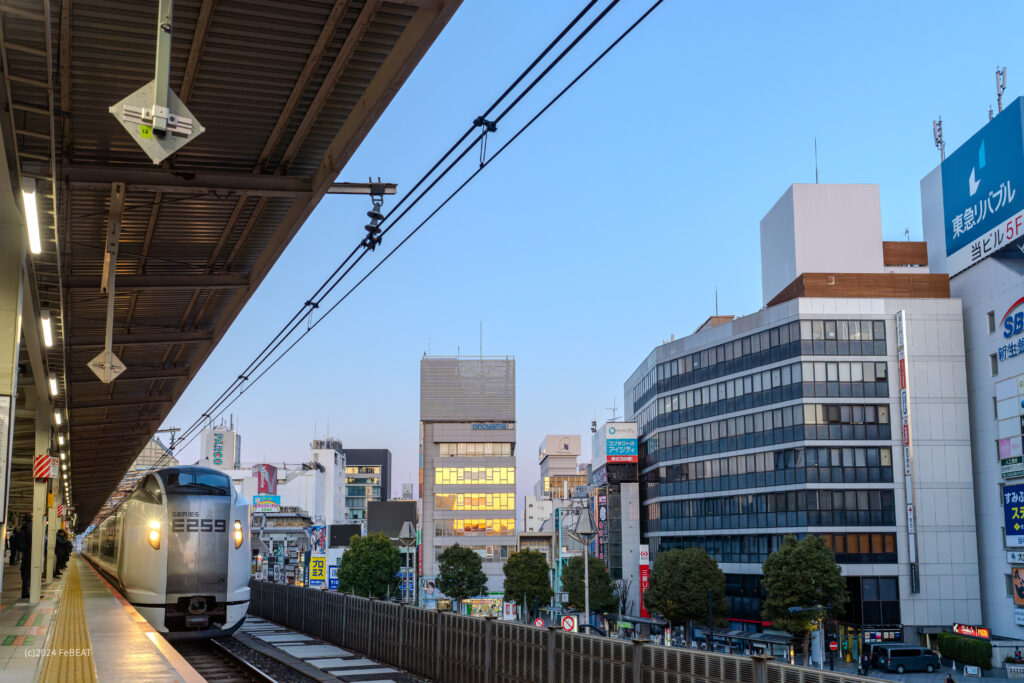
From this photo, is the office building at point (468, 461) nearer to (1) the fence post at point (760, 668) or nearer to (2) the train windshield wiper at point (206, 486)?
(2) the train windshield wiper at point (206, 486)

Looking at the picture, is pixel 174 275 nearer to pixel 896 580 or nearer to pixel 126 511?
pixel 126 511

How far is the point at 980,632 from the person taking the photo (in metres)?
51.9

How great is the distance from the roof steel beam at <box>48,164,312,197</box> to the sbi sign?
49.5 metres

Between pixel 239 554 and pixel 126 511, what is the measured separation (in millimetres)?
3121

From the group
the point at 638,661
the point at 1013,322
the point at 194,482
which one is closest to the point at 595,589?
the point at 1013,322

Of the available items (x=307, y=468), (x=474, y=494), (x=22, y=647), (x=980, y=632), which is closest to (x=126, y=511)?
(x=22, y=647)

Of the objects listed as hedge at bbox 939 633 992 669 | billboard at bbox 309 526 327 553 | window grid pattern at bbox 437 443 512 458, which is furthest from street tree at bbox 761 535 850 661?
billboard at bbox 309 526 327 553

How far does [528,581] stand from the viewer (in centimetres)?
7269

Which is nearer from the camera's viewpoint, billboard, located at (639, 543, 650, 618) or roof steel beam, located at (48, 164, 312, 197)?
roof steel beam, located at (48, 164, 312, 197)

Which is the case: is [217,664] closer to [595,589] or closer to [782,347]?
[782,347]

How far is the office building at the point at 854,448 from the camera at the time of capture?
5625cm

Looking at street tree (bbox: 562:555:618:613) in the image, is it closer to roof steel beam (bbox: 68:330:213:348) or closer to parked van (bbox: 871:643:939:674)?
parked van (bbox: 871:643:939:674)

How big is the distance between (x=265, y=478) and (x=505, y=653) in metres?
151

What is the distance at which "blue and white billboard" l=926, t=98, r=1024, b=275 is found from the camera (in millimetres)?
51688
